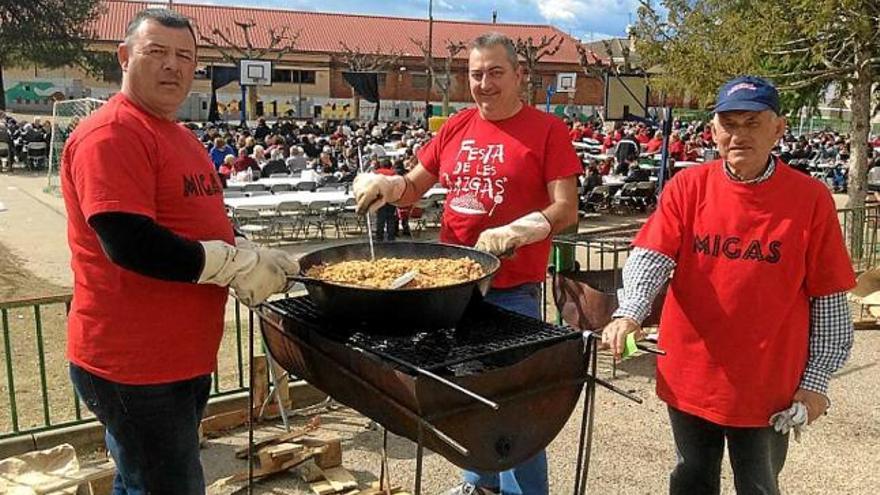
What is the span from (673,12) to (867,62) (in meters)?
2.81

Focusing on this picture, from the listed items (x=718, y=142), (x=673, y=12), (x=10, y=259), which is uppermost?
(x=673, y=12)

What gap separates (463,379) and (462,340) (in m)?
0.40

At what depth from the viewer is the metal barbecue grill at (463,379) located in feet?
6.83

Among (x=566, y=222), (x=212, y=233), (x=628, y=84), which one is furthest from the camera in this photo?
(x=628, y=84)

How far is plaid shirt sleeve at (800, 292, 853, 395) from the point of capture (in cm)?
244

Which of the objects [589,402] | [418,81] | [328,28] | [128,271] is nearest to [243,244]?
[128,271]

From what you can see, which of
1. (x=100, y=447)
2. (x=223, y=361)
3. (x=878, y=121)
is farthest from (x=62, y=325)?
(x=878, y=121)

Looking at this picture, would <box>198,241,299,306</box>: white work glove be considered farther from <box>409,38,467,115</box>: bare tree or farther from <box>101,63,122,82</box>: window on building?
<box>101,63,122,82</box>: window on building

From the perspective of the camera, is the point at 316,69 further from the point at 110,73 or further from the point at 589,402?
the point at 589,402

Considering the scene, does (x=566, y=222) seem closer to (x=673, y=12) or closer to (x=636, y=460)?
(x=636, y=460)

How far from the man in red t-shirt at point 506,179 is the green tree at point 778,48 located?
591 centimetres

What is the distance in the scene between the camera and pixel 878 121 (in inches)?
1517

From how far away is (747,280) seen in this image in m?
2.43

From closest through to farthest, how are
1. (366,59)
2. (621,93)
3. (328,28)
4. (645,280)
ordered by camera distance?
(645,280)
(621,93)
(366,59)
(328,28)
